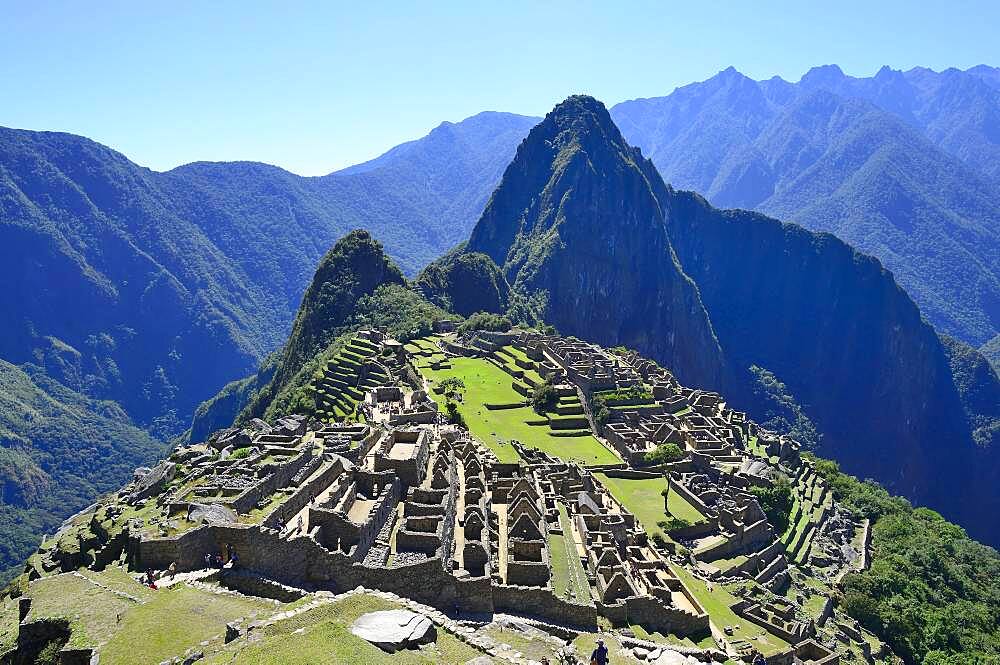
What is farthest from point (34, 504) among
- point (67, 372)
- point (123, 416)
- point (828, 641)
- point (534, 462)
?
point (828, 641)

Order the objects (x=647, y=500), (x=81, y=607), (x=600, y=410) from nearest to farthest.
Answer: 1. (x=81, y=607)
2. (x=647, y=500)
3. (x=600, y=410)

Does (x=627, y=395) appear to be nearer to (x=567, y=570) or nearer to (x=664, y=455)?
(x=664, y=455)

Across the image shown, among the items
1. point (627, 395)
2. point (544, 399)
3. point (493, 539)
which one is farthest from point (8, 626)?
point (627, 395)

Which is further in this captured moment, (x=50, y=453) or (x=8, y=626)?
(x=50, y=453)

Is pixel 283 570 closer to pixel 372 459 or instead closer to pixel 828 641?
pixel 372 459

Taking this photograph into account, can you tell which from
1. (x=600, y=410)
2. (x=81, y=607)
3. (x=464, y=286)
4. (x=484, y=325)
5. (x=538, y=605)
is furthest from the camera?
(x=464, y=286)

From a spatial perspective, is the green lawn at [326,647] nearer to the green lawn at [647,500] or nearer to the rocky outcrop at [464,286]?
the green lawn at [647,500]
